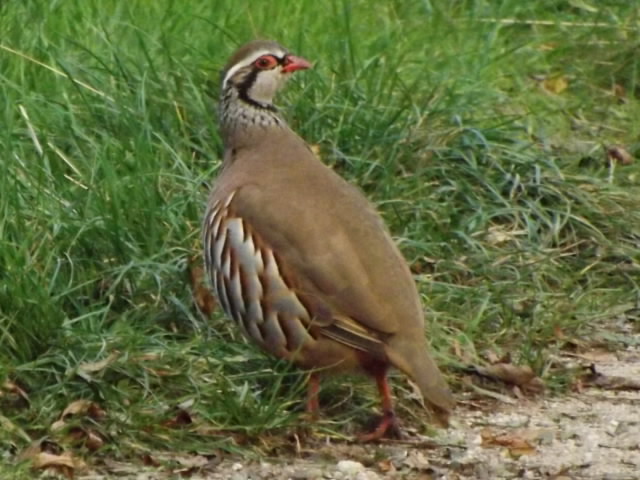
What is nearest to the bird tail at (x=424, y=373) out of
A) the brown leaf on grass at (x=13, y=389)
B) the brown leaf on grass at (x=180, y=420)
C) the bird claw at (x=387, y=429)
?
the bird claw at (x=387, y=429)

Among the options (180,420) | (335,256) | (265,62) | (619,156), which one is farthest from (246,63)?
(619,156)

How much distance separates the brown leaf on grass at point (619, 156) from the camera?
8367mm

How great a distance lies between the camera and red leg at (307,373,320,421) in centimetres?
585

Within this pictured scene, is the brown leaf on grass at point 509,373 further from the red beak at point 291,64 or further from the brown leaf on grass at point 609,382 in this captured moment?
the red beak at point 291,64

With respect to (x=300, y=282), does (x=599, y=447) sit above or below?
below

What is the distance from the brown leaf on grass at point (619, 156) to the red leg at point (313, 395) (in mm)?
2857

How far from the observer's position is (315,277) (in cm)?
580

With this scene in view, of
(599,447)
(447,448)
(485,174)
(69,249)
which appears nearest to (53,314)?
(69,249)

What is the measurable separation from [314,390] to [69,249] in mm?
1175

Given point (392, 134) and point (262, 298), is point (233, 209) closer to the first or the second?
point (262, 298)

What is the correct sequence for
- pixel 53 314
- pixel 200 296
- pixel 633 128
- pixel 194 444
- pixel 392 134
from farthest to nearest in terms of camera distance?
pixel 633 128
pixel 392 134
pixel 200 296
pixel 53 314
pixel 194 444

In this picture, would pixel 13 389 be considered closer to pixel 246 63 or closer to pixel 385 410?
pixel 385 410

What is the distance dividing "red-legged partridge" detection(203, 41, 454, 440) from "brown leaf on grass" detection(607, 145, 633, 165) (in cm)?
246

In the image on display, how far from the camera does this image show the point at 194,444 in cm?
555
